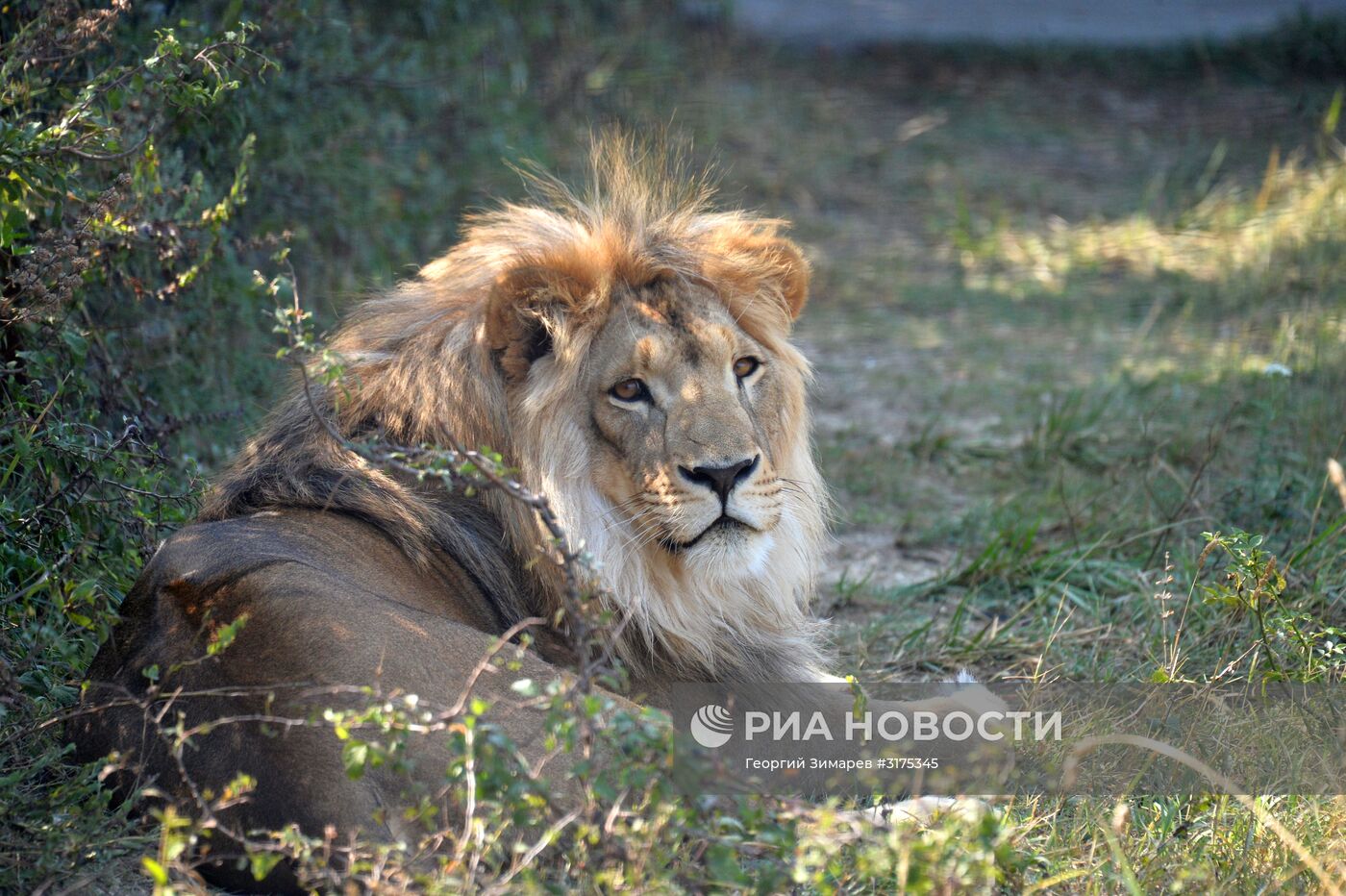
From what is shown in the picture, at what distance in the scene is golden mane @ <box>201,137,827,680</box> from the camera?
134 inches

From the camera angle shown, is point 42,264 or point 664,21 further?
point 664,21

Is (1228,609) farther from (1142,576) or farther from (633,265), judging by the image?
(633,265)

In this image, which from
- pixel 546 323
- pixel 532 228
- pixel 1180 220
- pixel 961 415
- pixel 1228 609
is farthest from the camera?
pixel 1180 220

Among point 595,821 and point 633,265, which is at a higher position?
point 633,265

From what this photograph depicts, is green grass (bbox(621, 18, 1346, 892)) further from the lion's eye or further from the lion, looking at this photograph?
the lion's eye

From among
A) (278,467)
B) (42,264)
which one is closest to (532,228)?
(278,467)

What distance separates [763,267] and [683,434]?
2.29 feet

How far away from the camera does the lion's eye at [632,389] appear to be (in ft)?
11.4

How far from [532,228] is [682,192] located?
0.50 m

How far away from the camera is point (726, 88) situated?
11.4m

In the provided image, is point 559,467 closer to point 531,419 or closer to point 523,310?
point 531,419

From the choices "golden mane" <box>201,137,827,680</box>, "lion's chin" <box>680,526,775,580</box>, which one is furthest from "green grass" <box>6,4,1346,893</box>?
"lion's chin" <box>680,526,775,580</box>

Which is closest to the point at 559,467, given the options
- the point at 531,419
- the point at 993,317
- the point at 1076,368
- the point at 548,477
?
the point at 548,477

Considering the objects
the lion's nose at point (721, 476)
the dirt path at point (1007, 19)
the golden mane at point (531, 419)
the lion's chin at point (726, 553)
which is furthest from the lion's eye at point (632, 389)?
the dirt path at point (1007, 19)
